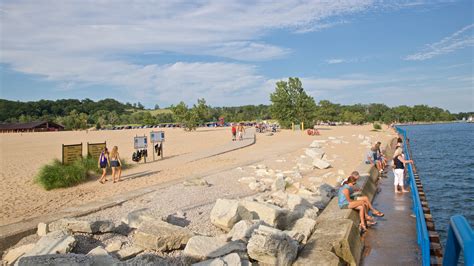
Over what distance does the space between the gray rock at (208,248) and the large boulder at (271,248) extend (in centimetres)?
23

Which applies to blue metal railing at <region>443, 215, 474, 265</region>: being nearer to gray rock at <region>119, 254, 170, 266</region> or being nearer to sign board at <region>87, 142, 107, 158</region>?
gray rock at <region>119, 254, 170, 266</region>

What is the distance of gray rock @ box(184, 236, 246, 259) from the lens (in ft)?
17.1

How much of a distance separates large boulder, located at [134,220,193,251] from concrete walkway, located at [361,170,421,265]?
2966 mm

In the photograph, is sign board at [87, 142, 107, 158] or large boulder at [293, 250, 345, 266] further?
sign board at [87, 142, 107, 158]

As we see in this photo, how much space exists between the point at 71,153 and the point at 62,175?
7.28 ft

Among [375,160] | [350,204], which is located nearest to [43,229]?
[350,204]

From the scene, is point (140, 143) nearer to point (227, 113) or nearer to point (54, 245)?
point (54, 245)

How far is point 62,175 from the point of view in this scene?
13.3 m

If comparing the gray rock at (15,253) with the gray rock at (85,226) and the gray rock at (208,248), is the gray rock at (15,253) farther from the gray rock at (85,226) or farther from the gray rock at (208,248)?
the gray rock at (208,248)

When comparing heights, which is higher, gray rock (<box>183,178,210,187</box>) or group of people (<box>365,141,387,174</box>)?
group of people (<box>365,141,387,174</box>)

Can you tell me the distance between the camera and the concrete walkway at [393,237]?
19.9 feet

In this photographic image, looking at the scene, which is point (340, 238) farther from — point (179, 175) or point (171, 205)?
point (179, 175)

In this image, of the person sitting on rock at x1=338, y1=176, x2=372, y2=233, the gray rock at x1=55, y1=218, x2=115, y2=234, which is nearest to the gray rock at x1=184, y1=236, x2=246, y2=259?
the gray rock at x1=55, y1=218, x2=115, y2=234

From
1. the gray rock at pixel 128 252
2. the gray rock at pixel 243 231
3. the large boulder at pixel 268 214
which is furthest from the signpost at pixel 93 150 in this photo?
the gray rock at pixel 243 231
